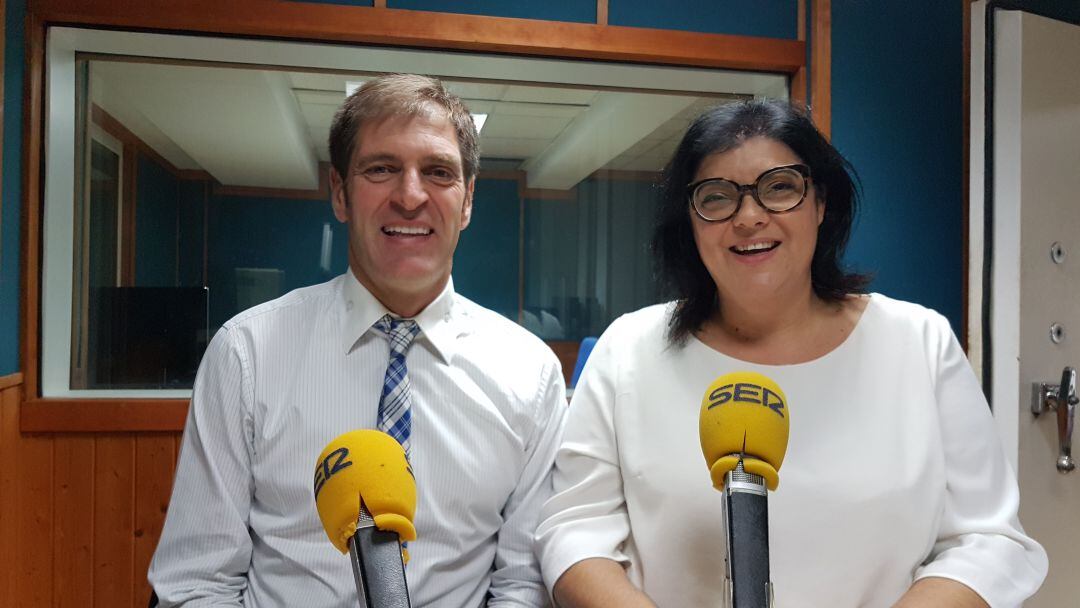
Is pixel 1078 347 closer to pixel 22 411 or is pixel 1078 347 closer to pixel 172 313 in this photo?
pixel 172 313

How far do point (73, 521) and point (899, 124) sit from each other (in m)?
2.91

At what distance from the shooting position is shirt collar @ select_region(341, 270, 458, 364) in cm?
156

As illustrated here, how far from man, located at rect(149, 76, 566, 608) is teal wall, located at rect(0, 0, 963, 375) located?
124 centimetres

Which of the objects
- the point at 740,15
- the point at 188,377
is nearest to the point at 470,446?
the point at 188,377

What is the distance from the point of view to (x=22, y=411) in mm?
2357

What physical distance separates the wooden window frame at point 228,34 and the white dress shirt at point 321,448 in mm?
1071

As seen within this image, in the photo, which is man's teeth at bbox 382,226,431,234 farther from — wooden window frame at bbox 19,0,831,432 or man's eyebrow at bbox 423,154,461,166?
wooden window frame at bbox 19,0,831,432

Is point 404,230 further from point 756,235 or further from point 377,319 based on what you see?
point 756,235

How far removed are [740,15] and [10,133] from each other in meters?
2.25

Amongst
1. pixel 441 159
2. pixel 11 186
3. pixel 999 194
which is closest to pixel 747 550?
pixel 441 159

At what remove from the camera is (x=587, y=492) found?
4.53 feet

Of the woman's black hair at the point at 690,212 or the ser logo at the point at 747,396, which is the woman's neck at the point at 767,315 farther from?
the ser logo at the point at 747,396

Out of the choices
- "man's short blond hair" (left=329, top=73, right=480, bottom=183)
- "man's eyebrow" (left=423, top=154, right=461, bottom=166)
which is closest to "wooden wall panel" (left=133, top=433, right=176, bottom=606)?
"man's short blond hair" (left=329, top=73, right=480, bottom=183)

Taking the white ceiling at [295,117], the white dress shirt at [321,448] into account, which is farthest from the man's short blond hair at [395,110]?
the white ceiling at [295,117]
